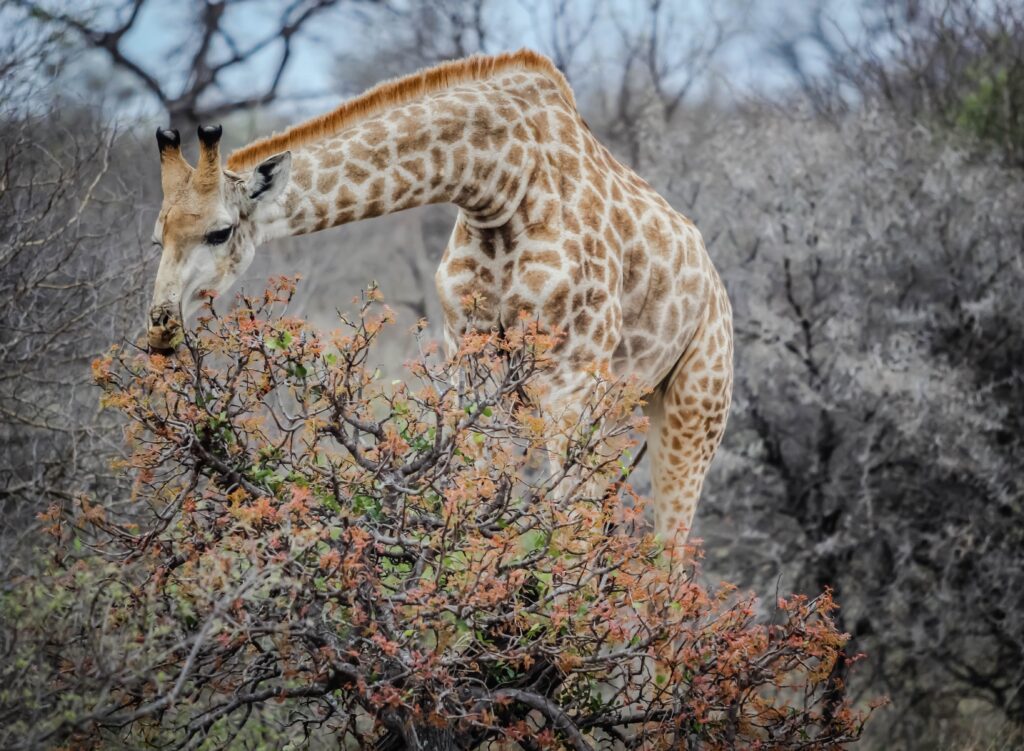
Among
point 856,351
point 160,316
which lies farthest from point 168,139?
point 856,351

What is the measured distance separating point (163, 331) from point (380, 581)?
1.02 meters

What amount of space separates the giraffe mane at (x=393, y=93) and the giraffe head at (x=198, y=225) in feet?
0.64

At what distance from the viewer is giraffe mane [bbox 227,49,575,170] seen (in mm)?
4352

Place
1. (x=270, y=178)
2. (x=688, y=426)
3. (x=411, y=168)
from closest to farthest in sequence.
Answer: (x=270, y=178) → (x=411, y=168) → (x=688, y=426)

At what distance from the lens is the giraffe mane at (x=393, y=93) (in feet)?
14.3

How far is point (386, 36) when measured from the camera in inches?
742

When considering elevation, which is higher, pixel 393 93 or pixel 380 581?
pixel 393 93

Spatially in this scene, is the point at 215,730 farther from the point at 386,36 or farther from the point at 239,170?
the point at 386,36

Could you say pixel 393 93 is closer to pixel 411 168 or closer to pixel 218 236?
pixel 411 168

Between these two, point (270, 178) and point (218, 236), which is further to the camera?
point (270, 178)

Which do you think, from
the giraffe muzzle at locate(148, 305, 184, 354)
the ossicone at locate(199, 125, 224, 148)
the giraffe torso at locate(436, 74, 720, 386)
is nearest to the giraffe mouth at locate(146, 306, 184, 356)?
the giraffe muzzle at locate(148, 305, 184, 354)

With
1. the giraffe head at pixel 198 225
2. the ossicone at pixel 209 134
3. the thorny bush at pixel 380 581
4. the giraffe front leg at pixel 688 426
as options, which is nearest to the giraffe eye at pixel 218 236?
the giraffe head at pixel 198 225

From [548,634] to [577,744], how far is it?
16.7 inches

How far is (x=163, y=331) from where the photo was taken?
3785mm
